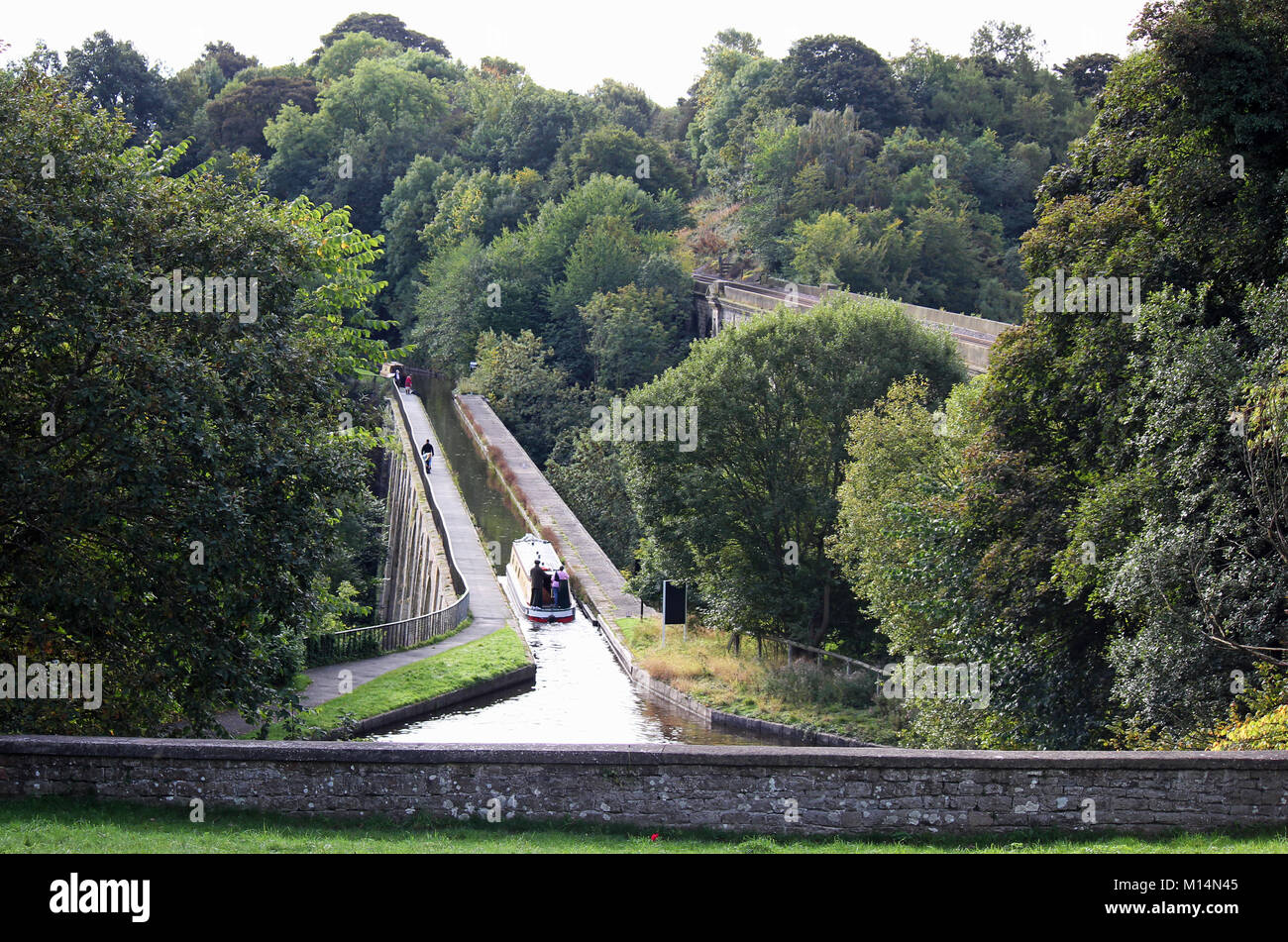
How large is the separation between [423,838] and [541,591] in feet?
79.0

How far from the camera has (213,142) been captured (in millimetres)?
95938

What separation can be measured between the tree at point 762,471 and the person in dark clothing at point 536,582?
4.32m

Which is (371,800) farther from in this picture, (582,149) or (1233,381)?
(582,149)

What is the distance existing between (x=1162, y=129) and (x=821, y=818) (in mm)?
12464

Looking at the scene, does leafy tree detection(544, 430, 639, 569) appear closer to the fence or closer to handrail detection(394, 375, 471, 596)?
handrail detection(394, 375, 471, 596)

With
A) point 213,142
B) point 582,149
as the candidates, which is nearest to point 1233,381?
point 582,149

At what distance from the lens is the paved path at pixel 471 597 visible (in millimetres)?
21766

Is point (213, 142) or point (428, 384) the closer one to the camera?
point (428, 384)

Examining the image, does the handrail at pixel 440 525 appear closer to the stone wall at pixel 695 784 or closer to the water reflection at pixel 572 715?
the water reflection at pixel 572 715

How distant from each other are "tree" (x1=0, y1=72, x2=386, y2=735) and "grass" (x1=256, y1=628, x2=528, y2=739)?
3.60m

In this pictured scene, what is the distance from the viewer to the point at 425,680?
957 inches

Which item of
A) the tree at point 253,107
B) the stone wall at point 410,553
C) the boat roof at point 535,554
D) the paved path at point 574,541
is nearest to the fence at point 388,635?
the stone wall at point 410,553

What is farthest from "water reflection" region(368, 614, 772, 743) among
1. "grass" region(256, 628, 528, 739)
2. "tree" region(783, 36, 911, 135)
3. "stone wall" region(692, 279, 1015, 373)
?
"tree" region(783, 36, 911, 135)

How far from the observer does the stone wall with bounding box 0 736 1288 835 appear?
406 inches
